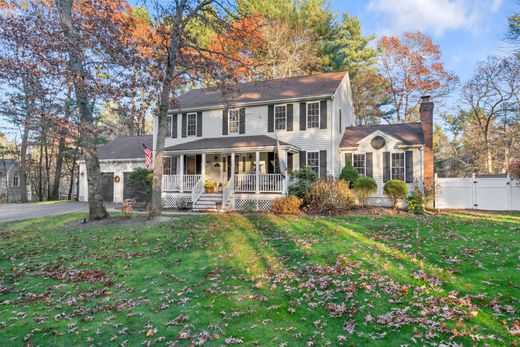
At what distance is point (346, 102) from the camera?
68.8 feet

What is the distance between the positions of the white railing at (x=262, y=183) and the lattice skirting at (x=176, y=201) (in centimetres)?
291

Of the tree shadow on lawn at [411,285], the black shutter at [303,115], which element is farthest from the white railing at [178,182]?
the tree shadow on lawn at [411,285]

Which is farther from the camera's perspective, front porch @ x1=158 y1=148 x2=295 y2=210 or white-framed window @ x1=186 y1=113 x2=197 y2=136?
white-framed window @ x1=186 y1=113 x2=197 y2=136

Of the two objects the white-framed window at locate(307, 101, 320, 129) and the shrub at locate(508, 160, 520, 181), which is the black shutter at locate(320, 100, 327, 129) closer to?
the white-framed window at locate(307, 101, 320, 129)

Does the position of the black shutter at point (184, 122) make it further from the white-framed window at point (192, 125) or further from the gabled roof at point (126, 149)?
the gabled roof at point (126, 149)

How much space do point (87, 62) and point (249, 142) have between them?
844 centimetres

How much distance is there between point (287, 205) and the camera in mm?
14438

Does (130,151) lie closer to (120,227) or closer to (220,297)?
(120,227)

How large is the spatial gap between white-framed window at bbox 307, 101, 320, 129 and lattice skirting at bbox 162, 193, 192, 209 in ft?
25.7

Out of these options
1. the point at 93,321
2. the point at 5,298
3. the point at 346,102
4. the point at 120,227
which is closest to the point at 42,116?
the point at 120,227

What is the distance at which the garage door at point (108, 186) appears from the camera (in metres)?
24.2

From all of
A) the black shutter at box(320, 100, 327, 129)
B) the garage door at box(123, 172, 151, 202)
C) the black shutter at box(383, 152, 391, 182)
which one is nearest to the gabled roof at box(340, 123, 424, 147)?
the black shutter at box(383, 152, 391, 182)

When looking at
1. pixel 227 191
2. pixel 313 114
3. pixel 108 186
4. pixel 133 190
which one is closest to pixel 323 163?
pixel 313 114

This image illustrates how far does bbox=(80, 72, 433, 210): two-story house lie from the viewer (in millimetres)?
16953
